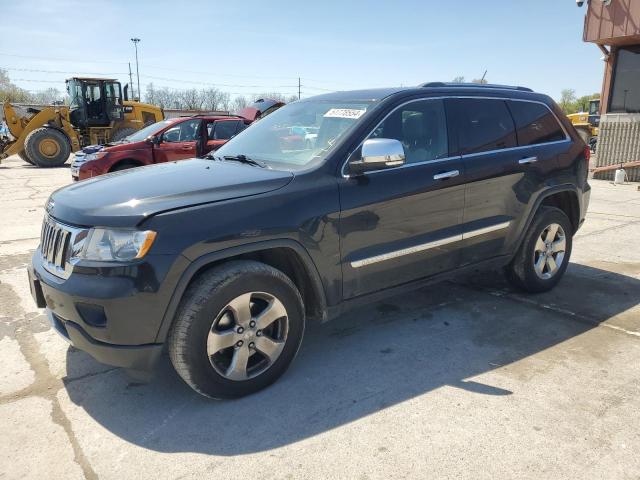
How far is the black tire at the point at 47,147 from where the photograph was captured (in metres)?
17.5

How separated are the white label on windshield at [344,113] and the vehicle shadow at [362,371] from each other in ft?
5.44

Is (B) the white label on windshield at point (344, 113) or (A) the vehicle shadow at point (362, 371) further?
(B) the white label on windshield at point (344, 113)

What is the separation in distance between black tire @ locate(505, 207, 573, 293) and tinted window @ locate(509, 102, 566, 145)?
643mm

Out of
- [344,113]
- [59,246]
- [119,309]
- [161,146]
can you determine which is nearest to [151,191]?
[59,246]

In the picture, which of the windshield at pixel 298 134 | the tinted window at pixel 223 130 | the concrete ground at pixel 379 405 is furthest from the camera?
the tinted window at pixel 223 130

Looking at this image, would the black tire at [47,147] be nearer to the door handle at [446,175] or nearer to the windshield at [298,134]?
the windshield at [298,134]

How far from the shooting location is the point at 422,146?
3670 mm

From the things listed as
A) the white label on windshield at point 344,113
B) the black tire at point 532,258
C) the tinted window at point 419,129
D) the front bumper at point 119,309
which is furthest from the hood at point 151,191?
the black tire at point 532,258

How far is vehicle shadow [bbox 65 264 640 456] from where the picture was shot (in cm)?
274

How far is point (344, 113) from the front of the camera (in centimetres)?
357

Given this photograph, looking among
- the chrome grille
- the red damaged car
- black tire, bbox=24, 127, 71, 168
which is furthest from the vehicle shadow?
black tire, bbox=24, 127, 71, 168

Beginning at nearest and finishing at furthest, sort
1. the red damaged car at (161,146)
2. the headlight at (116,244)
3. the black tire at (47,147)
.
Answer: the headlight at (116,244) → the red damaged car at (161,146) → the black tire at (47,147)

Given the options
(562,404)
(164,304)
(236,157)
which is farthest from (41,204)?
(562,404)

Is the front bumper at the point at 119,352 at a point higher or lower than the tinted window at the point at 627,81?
lower
